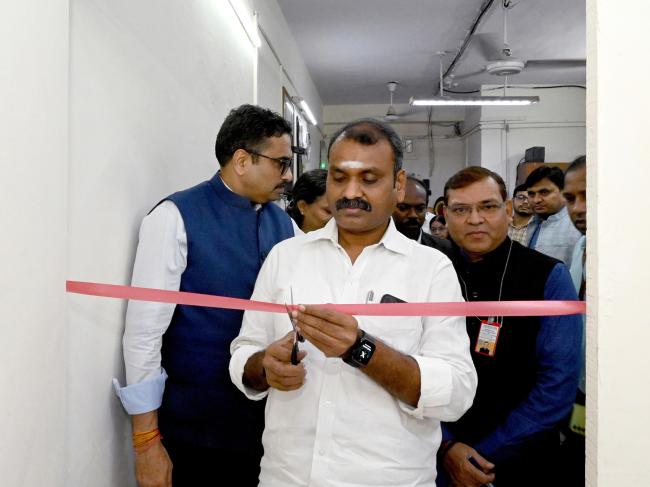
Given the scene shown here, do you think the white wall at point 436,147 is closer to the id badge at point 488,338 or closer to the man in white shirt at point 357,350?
the id badge at point 488,338

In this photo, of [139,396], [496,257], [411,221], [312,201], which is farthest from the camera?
[312,201]

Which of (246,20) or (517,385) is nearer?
(517,385)

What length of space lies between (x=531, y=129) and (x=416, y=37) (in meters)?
3.86

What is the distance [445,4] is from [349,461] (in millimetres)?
5974

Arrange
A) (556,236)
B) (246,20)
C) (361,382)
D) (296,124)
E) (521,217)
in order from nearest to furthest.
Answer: (361,382)
(246,20)
(556,236)
(521,217)
(296,124)

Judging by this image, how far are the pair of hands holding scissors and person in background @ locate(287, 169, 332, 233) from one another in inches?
72.3

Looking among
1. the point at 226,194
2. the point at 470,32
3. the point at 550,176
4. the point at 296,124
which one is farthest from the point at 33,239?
the point at 470,32

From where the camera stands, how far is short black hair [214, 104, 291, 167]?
6.67ft

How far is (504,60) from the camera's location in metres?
7.13

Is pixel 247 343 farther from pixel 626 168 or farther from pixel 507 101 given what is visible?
pixel 507 101

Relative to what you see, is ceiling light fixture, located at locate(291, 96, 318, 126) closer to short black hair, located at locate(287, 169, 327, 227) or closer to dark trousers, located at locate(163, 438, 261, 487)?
short black hair, located at locate(287, 169, 327, 227)

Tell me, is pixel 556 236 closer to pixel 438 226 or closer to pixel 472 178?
pixel 438 226

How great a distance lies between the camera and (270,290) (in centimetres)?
144

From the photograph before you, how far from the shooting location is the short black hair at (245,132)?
203 cm
